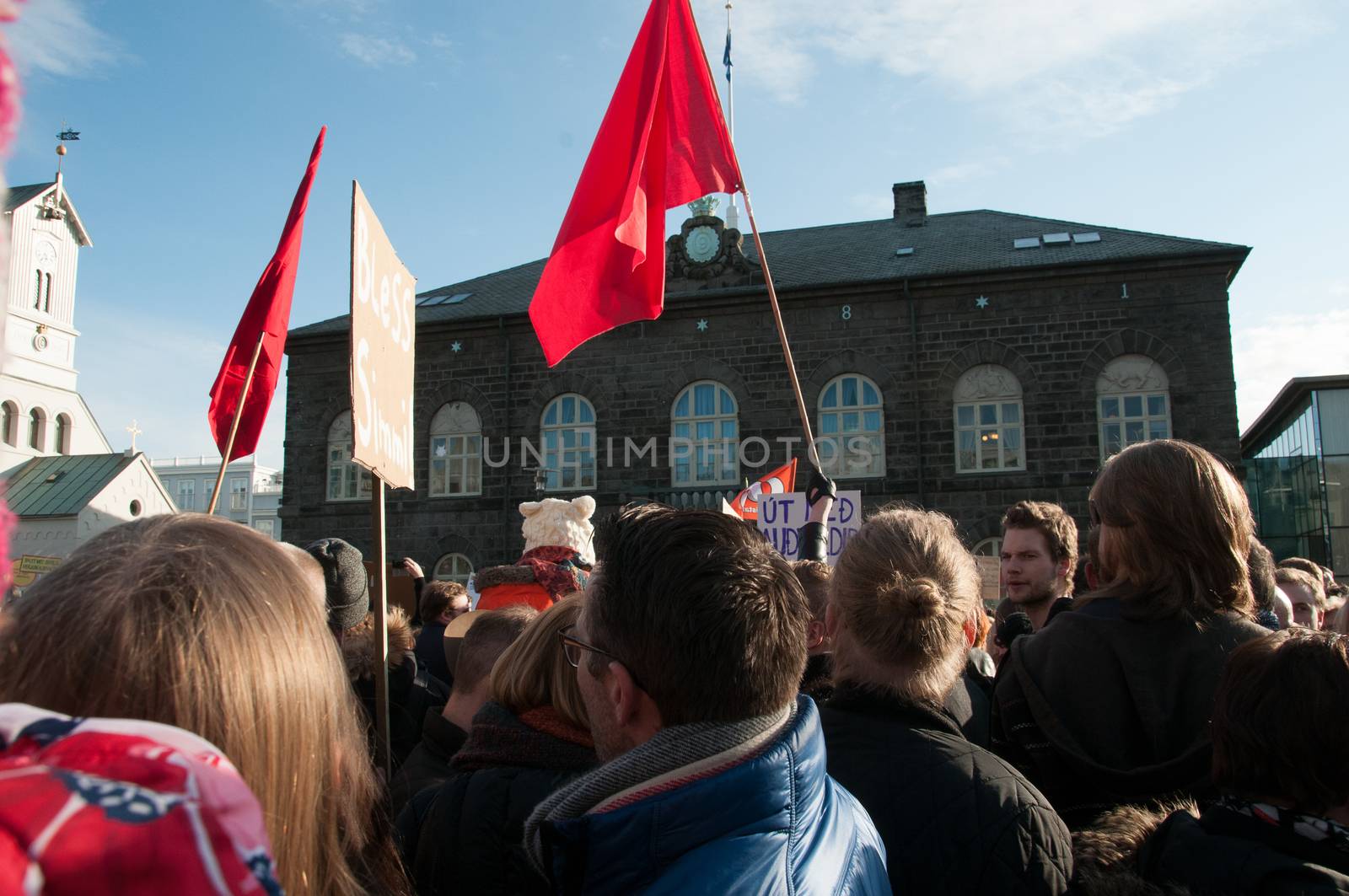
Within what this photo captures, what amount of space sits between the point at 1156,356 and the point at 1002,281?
9.83ft

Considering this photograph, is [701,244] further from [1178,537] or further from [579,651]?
[579,651]

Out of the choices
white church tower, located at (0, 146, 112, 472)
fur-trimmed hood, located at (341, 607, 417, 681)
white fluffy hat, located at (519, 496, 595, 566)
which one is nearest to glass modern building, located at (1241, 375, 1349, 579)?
white fluffy hat, located at (519, 496, 595, 566)

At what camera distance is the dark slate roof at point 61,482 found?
36094 mm

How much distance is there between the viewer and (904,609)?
228 cm

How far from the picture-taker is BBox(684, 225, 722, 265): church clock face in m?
21.1

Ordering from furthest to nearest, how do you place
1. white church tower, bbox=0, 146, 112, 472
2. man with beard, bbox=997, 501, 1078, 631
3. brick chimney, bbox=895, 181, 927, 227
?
white church tower, bbox=0, 146, 112, 472, brick chimney, bbox=895, 181, 927, 227, man with beard, bbox=997, 501, 1078, 631

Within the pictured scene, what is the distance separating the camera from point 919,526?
247 cm

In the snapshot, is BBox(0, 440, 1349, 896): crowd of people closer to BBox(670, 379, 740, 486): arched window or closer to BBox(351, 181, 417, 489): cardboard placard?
BBox(351, 181, 417, 489): cardboard placard

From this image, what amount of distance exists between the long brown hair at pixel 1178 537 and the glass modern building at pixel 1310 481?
60.1 ft

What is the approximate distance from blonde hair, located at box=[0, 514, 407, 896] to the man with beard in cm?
318

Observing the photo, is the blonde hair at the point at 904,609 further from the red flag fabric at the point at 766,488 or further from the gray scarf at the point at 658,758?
the red flag fabric at the point at 766,488

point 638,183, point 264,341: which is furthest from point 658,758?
point 264,341

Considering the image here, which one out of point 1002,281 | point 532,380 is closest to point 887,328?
point 1002,281

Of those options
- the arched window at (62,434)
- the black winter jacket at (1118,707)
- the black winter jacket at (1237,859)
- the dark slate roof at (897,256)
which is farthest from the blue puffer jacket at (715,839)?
the arched window at (62,434)
